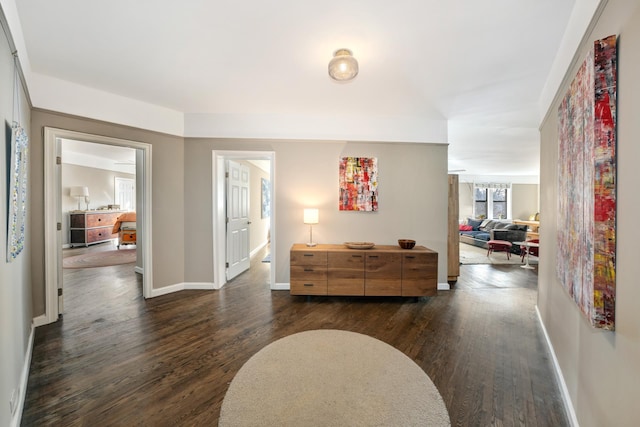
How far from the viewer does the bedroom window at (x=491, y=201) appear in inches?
404

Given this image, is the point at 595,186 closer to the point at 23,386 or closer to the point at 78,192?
the point at 23,386

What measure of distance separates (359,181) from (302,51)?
1937 mm

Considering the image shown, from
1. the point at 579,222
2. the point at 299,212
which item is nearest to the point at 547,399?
the point at 579,222

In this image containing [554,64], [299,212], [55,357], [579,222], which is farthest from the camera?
[299,212]

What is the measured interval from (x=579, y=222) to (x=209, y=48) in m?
2.75

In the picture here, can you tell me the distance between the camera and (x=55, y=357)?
209 cm

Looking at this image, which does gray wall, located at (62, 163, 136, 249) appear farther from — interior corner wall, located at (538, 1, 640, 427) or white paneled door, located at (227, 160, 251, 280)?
interior corner wall, located at (538, 1, 640, 427)

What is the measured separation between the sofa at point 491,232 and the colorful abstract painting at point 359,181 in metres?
4.85

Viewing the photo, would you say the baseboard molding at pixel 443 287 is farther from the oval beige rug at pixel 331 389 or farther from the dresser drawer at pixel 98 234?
the dresser drawer at pixel 98 234

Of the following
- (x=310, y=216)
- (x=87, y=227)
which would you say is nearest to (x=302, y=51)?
(x=310, y=216)

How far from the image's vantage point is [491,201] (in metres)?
10.3

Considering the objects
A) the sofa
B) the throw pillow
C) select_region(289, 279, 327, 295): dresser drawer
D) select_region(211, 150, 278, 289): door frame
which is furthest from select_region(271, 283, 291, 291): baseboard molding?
the throw pillow

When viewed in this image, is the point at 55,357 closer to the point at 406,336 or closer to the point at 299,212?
the point at 299,212

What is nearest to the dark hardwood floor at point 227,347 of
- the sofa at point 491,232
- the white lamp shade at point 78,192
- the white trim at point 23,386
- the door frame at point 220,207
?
the white trim at point 23,386
